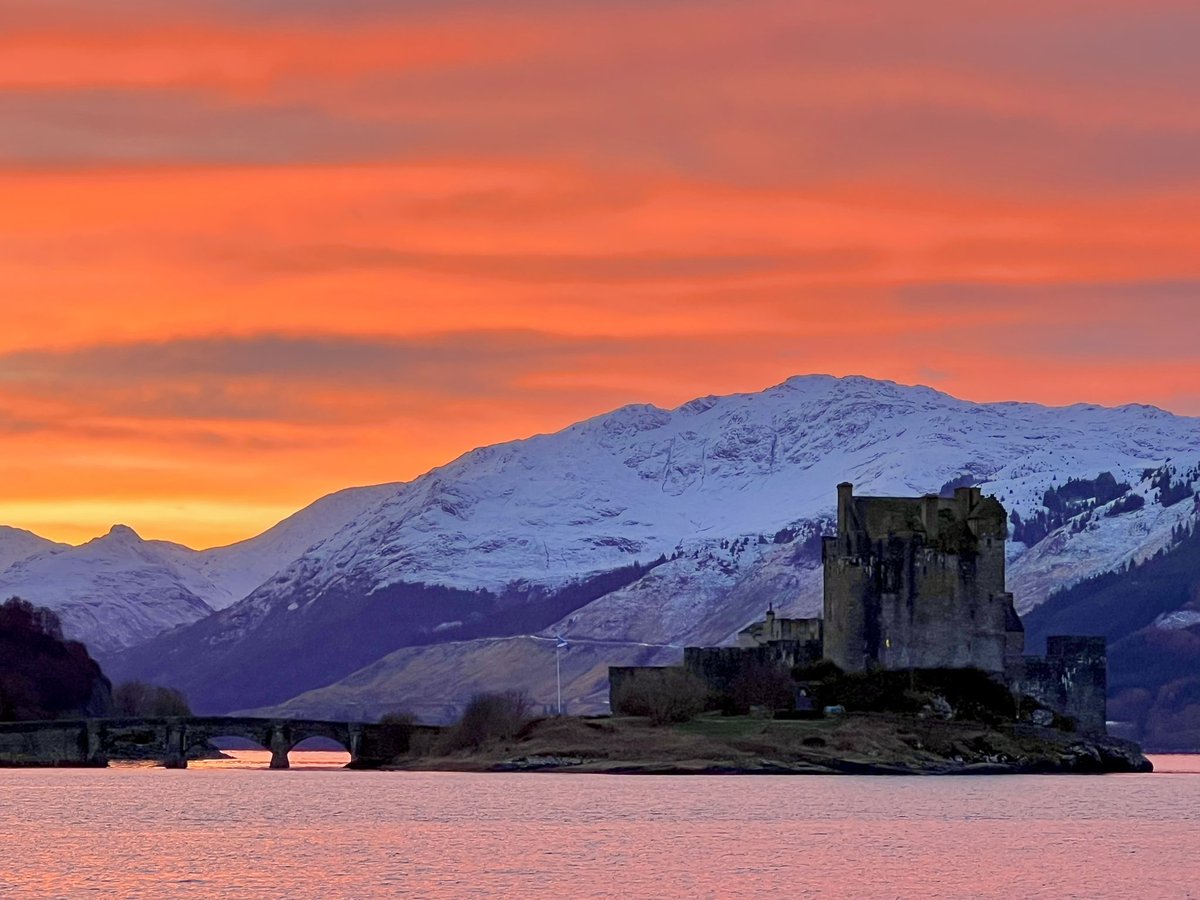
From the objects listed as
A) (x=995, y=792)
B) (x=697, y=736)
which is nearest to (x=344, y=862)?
(x=995, y=792)

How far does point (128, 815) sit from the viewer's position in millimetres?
159500

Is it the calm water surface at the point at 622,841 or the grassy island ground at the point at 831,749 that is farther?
the grassy island ground at the point at 831,749

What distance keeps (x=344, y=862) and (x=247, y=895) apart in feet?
52.3

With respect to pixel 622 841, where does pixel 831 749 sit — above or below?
above

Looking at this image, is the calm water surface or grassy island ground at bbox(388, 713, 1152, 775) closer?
the calm water surface

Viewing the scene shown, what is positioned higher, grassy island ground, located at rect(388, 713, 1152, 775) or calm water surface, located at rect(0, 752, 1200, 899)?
grassy island ground, located at rect(388, 713, 1152, 775)

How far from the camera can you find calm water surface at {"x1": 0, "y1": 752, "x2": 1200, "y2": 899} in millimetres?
112188

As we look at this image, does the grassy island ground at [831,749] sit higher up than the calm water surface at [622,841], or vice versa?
the grassy island ground at [831,749]

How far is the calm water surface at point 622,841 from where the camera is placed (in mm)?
112188

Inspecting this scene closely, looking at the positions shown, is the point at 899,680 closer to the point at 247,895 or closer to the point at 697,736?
the point at 697,736

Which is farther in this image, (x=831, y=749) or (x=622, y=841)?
(x=831, y=749)

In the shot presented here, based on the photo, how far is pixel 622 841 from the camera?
437 ft

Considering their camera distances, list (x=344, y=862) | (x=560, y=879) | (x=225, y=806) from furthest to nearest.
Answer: (x=225, y=806) → (x=344, y=862) → (x=560, y=879)

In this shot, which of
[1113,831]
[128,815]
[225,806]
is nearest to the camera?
[1113,831]
